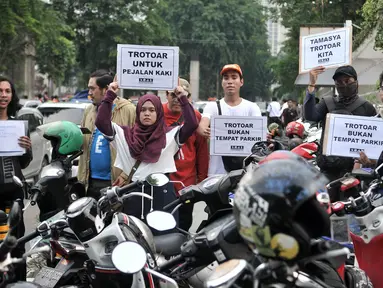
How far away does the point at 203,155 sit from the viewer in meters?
6.48

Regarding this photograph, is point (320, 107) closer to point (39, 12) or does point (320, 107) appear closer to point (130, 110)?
point (130, 110)

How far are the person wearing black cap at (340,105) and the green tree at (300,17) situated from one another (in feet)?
42.1

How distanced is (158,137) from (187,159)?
714mm

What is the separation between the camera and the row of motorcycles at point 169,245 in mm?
Result: 3045

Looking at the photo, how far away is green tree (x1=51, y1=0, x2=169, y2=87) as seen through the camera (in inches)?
Result: 1534

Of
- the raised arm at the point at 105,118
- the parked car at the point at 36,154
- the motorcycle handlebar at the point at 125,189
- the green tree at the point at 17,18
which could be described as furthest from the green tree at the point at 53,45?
the motorcycle handlebar at the point at 125,189

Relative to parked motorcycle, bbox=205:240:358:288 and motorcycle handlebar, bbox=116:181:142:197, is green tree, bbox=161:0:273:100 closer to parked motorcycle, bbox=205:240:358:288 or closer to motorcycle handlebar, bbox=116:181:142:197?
motorcycle handlebar, bbox=116:181:142:197

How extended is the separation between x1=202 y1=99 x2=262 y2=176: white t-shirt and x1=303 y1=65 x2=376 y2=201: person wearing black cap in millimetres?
506

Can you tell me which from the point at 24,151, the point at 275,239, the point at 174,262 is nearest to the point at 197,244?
the point at 174,262

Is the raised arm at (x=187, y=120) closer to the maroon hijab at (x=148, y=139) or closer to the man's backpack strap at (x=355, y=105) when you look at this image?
the maroon hijab at (x=148, y=139)

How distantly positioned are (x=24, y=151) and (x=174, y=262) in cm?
283

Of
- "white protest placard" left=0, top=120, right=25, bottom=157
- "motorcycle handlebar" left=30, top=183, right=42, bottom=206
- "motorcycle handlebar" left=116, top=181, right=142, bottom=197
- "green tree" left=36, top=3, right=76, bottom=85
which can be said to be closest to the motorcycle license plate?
"motorcycle handlebar" left=116, top=181, right=142, bottom=197

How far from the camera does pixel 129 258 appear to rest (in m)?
3.07

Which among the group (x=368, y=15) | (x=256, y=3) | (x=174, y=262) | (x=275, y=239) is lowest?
(x=174, y=262)
